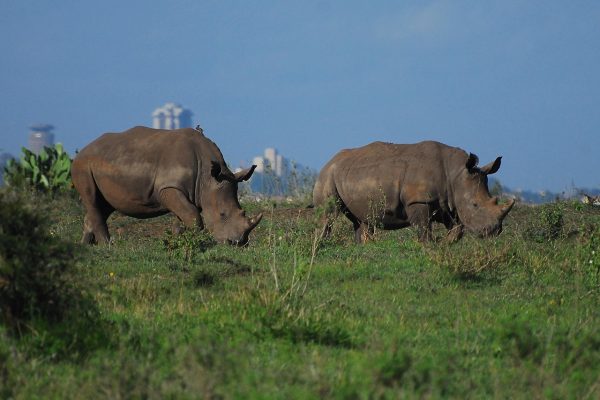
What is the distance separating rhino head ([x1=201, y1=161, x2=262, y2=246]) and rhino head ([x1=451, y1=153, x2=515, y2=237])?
3278 millimetres

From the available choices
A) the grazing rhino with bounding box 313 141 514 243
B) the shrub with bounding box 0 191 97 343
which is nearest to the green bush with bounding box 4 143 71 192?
the grazing rhino with bounding box 313 141 514 243

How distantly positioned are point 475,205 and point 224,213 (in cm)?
407

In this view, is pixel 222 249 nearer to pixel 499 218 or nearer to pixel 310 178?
pixel 499 218

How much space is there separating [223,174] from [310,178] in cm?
993

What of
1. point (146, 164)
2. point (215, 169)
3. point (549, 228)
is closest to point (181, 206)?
point (215, 169)

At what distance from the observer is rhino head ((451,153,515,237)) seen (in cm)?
1545

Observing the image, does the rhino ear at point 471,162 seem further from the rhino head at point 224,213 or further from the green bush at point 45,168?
the green bush at point 45,168

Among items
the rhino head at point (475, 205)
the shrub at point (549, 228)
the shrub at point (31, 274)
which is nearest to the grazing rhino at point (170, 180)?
the rhino head at point (475, 205)

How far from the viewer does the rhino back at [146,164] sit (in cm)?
1519

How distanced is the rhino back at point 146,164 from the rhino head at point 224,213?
0.23m

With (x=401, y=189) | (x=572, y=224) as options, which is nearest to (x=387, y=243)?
(x=401, y=189)

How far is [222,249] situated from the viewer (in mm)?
13250

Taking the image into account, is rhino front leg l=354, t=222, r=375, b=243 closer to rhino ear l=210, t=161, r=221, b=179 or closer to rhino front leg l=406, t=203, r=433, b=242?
rhino front leg l=406, t=203, r=433, b=242

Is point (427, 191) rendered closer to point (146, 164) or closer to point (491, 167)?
point (491, 167)
